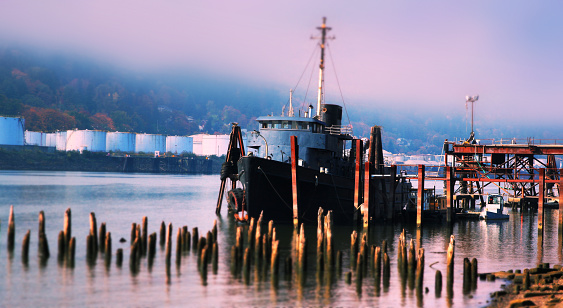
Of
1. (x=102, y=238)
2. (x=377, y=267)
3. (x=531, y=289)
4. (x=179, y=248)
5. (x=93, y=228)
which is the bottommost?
A: (x=531, y=289)

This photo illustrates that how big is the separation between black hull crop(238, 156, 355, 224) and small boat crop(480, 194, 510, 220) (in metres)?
22.2

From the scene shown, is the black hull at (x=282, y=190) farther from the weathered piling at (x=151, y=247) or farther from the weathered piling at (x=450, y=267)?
the weathered piling at (x=450, y=267)

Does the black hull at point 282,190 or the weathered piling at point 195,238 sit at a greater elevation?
the black hull at point 282,190

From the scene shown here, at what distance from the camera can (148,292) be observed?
26984 millimetres

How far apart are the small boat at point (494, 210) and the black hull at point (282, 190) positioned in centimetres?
2221

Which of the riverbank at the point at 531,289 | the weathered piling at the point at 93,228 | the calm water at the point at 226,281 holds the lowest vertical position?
the calm water at the point at 226,281

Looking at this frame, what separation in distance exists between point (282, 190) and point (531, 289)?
76.1 feet

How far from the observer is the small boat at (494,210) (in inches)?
2547

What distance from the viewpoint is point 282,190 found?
46.7 meters

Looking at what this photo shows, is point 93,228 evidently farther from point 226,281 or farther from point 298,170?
point 298,170

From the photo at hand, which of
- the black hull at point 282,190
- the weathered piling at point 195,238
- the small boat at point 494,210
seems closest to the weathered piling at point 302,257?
the weathered piling at point 195,238

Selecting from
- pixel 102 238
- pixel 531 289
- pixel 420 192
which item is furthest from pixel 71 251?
pixel 420 192

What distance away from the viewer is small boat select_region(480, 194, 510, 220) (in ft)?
212

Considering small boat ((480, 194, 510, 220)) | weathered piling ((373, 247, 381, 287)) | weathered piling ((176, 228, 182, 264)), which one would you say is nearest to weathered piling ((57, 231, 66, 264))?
weathered piling ((176, 228, 182, 264))
